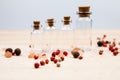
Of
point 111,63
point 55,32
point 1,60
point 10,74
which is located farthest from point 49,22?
point 10,74

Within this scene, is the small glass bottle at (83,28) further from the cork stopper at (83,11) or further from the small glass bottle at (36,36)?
the small glass bottle at (36,36)

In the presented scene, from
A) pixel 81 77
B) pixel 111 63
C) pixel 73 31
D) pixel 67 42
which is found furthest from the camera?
pixel 67 42

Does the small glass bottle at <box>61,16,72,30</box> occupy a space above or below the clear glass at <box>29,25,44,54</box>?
above

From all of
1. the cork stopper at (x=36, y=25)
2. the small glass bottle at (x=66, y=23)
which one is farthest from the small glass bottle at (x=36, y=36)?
the small glass bottle at (x=66, y=23)

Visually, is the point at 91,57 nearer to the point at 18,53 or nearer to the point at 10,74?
the point at 18,53

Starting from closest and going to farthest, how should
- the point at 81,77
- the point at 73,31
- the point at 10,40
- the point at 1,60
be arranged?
the point at 81,77, the point at 1,60, the point at 73,31, the point at 10,40

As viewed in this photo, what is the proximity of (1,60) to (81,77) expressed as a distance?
479mm

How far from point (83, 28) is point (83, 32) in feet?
0.08

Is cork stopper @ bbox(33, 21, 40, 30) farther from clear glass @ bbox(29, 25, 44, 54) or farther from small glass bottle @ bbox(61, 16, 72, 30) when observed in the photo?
small glass bottle @ bbox(61, 16, 72, 30)

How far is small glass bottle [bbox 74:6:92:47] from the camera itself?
5.14ft

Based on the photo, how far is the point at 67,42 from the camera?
1.83 m

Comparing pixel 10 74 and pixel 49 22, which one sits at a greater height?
pixel 49 22

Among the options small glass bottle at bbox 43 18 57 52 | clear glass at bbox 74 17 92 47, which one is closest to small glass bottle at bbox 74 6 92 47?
clear glass at bbox 74 17 92 47

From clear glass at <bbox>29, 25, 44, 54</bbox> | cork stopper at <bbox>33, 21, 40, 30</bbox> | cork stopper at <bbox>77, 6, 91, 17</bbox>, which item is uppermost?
cork stopper at <bbox>77, 6, 91, 17</bbox>
